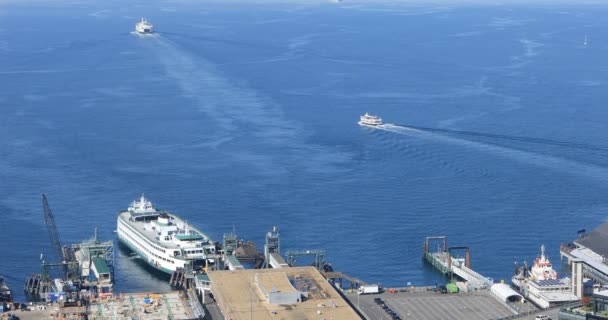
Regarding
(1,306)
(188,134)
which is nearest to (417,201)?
(188,134)

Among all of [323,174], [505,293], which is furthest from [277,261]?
[323,174]

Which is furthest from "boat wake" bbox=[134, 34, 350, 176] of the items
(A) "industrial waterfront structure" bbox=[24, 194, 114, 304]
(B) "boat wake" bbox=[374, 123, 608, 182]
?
(A) "industrial waterfront structure" bbox=[24, 194, 114, 304]

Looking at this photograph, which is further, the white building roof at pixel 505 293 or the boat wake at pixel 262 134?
the boat wake at pixel 262 134

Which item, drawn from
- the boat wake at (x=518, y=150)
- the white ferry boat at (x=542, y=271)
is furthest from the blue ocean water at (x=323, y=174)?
the white ferry boat at (x=542, y=271)

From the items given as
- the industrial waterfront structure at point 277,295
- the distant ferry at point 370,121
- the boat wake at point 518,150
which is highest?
the industrial waterfront structure at point 277,295

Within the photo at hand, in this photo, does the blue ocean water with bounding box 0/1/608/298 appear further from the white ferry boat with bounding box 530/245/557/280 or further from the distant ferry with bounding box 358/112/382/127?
the white ferry boat with bounding box 530/245/557/280

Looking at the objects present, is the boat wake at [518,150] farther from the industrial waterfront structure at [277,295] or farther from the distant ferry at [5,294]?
the distant ferry at [5,294]
